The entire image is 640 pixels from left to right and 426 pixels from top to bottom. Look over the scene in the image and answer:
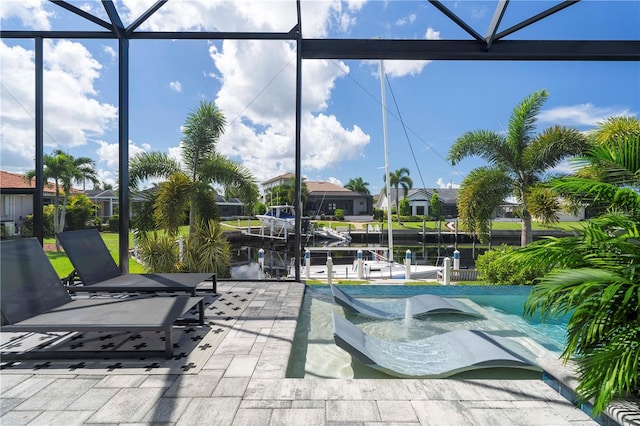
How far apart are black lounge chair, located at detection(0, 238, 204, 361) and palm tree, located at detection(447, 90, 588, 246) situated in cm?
801

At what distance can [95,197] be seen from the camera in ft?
63.9

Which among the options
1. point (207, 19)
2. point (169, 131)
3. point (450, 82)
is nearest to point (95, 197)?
point (169, 131)

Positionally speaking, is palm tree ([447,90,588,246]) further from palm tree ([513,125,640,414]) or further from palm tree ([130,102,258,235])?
palm tree ([513,125,640,414])

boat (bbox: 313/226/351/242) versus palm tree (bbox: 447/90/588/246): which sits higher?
palm tree (bbox: 447/90/588/246)

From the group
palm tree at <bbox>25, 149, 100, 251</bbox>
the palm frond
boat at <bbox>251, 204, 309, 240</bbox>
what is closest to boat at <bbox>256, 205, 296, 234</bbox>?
boat at <bbox>251, 204, 309, 240</bbox>

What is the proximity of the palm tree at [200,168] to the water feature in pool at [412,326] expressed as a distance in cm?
388

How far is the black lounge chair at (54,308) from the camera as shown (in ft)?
9.55

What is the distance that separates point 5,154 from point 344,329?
690cm

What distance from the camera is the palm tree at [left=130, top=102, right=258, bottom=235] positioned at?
847 centimetres

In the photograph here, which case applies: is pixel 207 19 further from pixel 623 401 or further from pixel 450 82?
pixel 450 82

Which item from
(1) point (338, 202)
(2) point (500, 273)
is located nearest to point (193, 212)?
(2) point (500, 273)

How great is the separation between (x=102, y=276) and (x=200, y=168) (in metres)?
4.92

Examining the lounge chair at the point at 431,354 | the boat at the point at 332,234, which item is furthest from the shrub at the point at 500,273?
the boat at the point at 332,234

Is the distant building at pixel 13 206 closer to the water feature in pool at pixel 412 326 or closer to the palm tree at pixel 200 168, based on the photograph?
the palm tree at pixel 200 168
